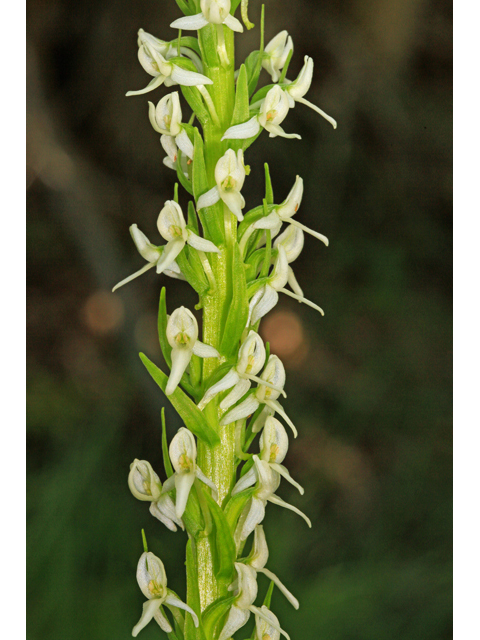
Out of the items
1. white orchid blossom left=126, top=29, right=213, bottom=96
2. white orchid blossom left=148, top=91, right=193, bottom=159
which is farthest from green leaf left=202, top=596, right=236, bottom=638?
white orchid blossom left=126, top=29, right=213, bottom=96

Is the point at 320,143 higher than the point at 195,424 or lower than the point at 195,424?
higher

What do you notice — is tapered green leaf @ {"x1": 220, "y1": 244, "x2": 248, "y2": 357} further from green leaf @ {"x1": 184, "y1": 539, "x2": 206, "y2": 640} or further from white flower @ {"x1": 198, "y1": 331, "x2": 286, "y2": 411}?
green leaf @ {"x1": 184, "y1": 539, "x2": 206, "y2": 640}

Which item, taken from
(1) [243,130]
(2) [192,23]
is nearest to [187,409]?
(1) [243,130]

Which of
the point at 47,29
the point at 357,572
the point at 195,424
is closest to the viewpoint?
the point at 195,424

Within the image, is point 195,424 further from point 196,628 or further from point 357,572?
point 357,572

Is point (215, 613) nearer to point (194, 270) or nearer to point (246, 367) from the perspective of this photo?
point (246, 367)

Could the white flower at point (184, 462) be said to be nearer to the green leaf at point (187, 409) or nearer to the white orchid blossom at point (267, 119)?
the green leaf at point (187, 409)

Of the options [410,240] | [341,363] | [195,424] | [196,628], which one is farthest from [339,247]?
[196,628]
